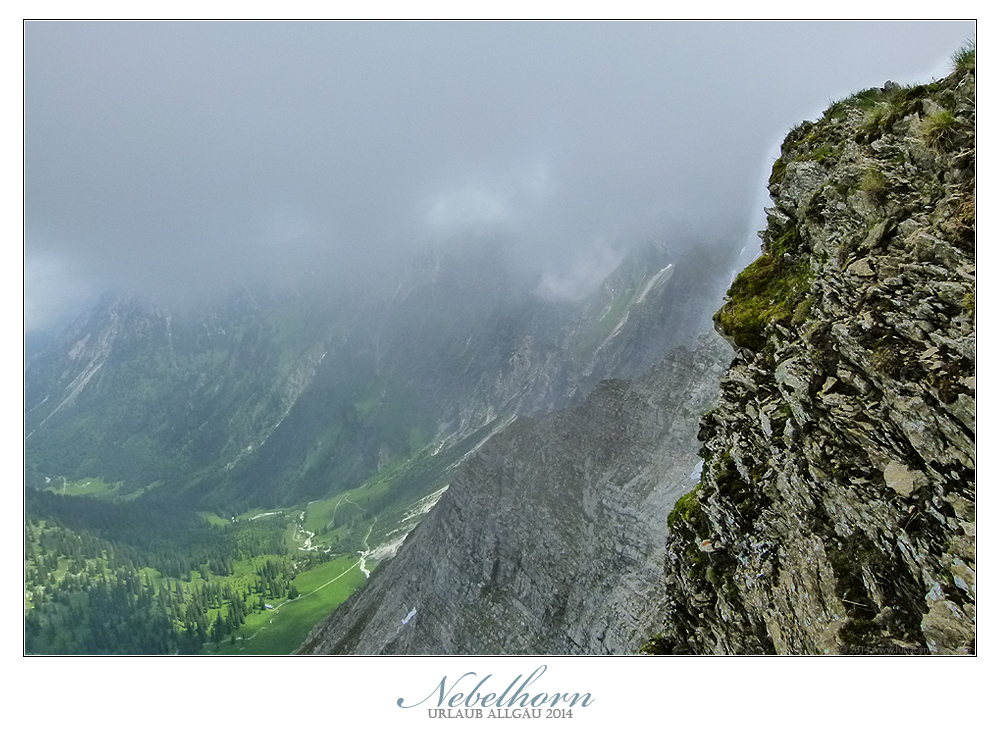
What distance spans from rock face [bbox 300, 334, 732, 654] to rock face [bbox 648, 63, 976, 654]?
1500 cm

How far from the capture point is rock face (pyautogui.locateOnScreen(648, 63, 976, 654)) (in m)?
9.57

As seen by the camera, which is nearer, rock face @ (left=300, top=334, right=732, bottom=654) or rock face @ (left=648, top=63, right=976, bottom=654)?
rock face @ (left=648, top=63, right=976, bottom=654)

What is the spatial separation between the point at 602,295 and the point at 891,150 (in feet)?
450

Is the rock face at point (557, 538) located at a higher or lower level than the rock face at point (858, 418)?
lower

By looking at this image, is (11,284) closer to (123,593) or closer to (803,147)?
(803,147)

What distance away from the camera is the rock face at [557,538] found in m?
35.2

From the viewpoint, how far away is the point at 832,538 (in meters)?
11.1

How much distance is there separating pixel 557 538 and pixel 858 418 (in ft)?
110

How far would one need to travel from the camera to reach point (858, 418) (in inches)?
418

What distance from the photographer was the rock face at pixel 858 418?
957 centimetres

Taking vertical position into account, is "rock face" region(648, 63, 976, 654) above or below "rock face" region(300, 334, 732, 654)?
above

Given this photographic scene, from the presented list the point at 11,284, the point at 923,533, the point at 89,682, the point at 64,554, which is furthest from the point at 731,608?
the point at 64,554

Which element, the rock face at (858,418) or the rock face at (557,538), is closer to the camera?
the rock face at (858,418)

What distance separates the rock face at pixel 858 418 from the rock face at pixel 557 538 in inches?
591
